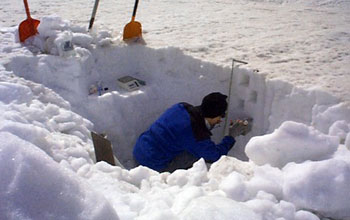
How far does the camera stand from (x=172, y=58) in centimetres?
379

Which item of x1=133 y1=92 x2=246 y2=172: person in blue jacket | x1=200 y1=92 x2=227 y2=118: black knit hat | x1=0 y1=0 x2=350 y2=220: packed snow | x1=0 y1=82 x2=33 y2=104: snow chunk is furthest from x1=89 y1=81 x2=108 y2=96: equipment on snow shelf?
x1=200 y1=92 x2=227 y2=118: black knit hat

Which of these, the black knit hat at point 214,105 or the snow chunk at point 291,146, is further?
the black knit hat at point 214,105

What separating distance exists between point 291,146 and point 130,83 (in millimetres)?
2232

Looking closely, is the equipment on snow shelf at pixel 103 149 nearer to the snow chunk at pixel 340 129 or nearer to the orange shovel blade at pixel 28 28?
the snow chunk at pixel 340 129

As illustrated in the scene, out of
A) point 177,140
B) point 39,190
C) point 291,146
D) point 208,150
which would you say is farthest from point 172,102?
point 39,190

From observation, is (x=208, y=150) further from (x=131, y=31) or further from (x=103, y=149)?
(x=131, y=31)

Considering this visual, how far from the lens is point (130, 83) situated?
3.81 m

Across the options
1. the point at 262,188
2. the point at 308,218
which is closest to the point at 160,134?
the point at 262,188

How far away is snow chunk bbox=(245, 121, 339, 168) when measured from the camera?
1.89 metres

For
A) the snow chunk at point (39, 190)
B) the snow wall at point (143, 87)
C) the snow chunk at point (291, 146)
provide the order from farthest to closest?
the snow wall at point (143, 87), the snow chunk at point (291, 146), the snow chunk at point (39, 190)

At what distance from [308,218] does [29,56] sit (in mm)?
2875

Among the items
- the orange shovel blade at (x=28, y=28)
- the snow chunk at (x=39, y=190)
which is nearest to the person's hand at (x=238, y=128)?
the snow chunk at (x=39, y=190)

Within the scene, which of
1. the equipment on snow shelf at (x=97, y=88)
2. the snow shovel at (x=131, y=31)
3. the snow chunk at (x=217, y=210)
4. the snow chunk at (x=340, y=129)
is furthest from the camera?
the snow shovel at (x=131, y=31)

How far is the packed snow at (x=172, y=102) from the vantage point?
4.71ft
